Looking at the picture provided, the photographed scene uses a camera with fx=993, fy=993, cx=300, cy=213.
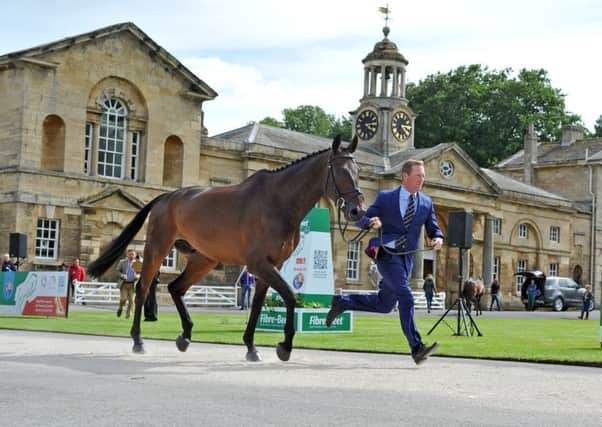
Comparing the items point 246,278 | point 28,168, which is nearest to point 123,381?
point 246,278

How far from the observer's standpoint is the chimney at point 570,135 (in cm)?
7231

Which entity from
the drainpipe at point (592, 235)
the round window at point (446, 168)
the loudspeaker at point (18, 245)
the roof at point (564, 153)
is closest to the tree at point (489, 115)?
the roof at point (564, 153)

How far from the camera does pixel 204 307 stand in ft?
131

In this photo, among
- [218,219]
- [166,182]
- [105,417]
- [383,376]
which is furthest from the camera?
[166,182]

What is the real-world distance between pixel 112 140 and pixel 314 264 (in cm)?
2539

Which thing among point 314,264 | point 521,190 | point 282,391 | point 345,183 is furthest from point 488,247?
point 282,391

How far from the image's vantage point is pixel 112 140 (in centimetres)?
4141

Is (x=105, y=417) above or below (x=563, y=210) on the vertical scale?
below

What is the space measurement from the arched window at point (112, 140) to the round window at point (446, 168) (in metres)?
20.9

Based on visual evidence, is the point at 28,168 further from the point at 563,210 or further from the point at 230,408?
the point at 563,210

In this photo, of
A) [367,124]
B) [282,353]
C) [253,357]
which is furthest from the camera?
[367,124]

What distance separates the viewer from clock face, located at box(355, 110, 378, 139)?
59875 millimetres

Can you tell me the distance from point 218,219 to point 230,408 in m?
4.70

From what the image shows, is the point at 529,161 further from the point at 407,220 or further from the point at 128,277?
the point at 407,220
